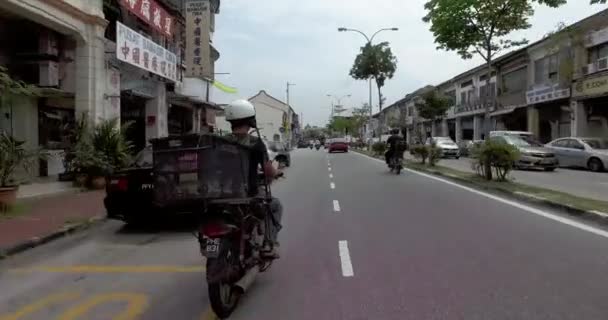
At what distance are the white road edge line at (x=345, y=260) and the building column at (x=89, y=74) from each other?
11.7 meters

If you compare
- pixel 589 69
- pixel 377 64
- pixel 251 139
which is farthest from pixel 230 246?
pixel 377 64

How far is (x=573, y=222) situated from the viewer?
372 inches

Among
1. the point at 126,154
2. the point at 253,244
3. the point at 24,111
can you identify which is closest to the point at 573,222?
the point at 253,244

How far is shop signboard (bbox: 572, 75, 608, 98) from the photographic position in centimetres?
2861

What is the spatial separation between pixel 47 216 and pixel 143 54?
10.8 meters

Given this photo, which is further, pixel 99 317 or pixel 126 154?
pixel 126 154

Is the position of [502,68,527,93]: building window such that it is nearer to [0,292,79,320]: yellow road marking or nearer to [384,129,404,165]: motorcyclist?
[384,129,404,165]: motorcyclist

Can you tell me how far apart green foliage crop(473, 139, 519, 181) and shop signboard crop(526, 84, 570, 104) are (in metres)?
19.0

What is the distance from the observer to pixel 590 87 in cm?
3000

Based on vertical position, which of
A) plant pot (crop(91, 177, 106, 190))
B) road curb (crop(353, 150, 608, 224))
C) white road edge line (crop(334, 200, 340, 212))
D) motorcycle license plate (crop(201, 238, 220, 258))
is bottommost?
white road edge line (crop(334, 200, 340, 212))

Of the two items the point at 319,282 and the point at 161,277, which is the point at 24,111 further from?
the point at 319,282

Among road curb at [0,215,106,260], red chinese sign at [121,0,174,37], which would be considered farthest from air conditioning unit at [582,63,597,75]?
road curb at [0,215,106,260]

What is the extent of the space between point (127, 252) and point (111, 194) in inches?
75.6

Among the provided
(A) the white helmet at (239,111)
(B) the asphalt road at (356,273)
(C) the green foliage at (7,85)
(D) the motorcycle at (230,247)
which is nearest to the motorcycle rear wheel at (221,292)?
(D) the motorcycle at (230,247)
